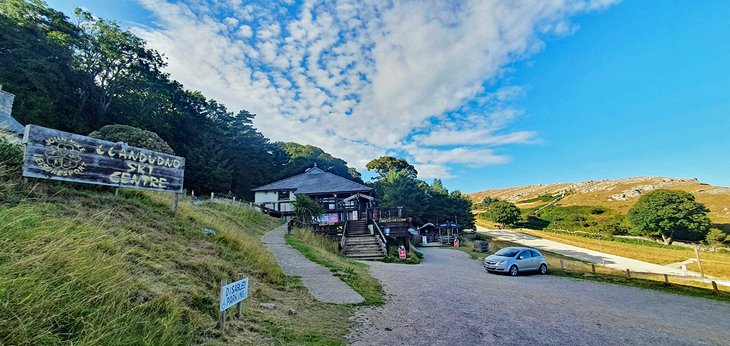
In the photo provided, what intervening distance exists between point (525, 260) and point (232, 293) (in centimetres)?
1498

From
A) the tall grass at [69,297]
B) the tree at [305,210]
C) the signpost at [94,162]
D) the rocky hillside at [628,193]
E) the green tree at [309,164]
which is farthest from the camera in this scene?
the rocky hillside at [628,193]

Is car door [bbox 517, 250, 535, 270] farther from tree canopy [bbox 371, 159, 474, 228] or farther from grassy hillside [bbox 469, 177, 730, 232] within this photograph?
grassy hillside [bbox 469, 177, 730, 232]

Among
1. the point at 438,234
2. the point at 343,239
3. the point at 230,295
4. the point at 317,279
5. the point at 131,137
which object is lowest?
the point at 438,234

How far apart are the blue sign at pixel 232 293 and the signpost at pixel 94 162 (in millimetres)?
6098

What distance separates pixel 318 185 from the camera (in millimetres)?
31312

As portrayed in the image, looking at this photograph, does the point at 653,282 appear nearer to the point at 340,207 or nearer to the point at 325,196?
the point at 340,207

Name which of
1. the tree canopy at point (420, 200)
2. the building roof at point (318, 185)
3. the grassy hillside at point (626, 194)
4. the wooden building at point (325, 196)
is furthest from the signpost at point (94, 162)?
the grassy hillside at point (626, 194)

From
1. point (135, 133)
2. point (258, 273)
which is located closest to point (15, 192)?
point (258, 273)

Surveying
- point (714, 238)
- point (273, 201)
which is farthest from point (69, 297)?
point (714, 238)

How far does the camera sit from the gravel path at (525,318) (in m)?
4.76

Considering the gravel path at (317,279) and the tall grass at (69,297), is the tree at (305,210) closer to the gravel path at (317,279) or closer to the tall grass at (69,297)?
the gravel path at (317,279)

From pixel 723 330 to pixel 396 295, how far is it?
301 inches

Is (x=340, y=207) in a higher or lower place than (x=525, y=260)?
higher

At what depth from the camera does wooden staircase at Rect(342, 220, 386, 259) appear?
1750 cm
